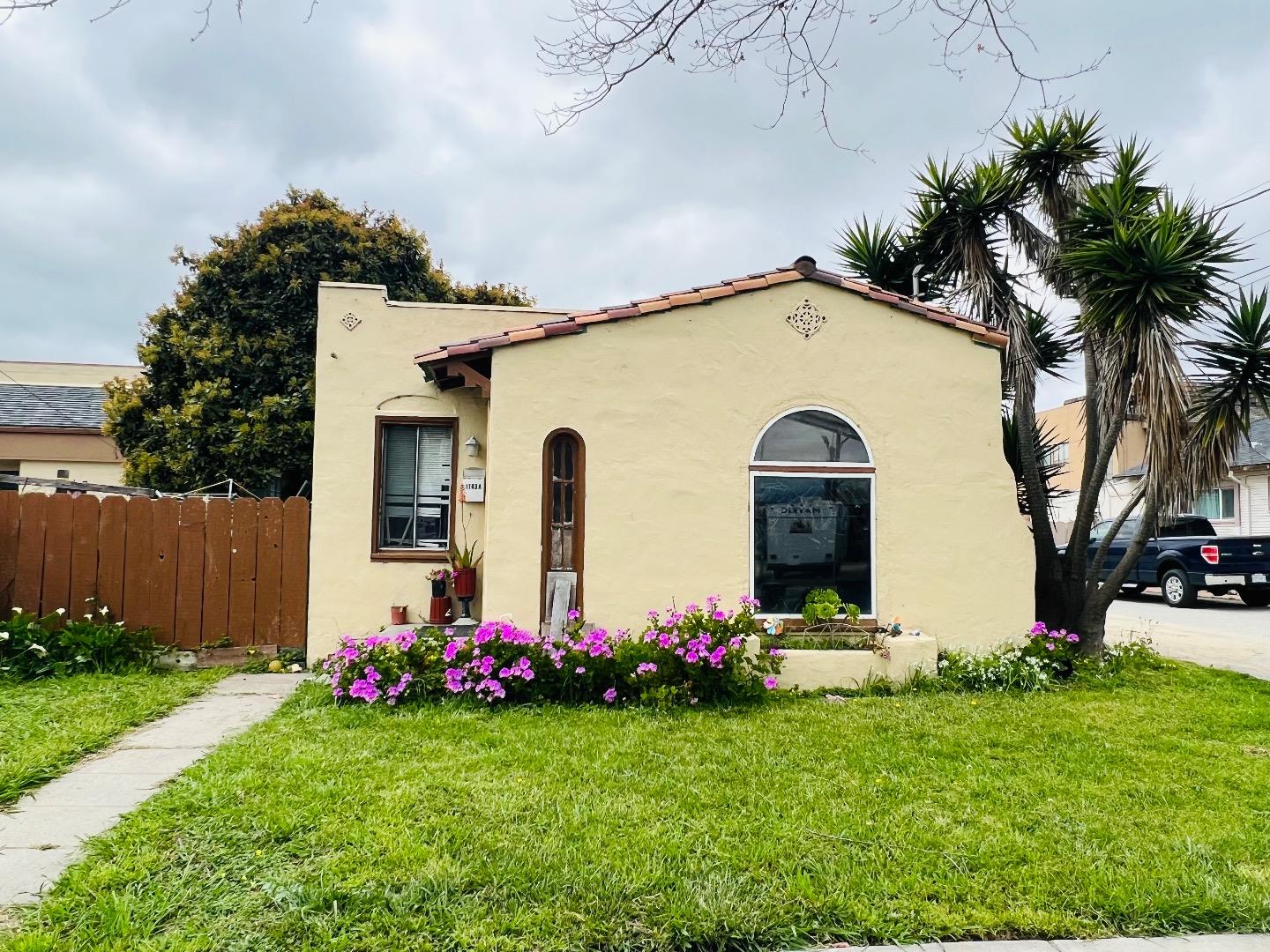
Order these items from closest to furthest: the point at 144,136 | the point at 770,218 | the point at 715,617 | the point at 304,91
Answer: the point at 304,91, the point at 144,136, the point at 715,617, the point at 770,218

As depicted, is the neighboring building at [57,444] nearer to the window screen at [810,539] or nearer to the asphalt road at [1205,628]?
the window screen at [810,539]

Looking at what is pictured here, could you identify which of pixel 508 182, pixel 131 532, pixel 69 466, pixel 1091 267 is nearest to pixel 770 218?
pixel 508 182

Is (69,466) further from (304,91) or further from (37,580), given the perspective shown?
(304,91)

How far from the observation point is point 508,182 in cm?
788

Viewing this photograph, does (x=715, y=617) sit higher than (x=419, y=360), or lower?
lower

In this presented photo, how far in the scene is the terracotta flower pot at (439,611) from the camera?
792 cm

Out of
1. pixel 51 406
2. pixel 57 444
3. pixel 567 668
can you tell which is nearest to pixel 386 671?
pixel 567 668

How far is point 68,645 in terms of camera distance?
7.31 m

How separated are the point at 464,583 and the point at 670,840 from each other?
5015 mm

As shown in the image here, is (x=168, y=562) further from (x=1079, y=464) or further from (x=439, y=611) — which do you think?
(x=1079, y=464)

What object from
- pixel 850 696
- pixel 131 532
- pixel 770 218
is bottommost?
pixel 850 696

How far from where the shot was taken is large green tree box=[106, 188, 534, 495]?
44.5 ft

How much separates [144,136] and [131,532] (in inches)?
194

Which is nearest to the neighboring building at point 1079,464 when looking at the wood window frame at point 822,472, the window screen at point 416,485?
the wood window frame at point 822,472
